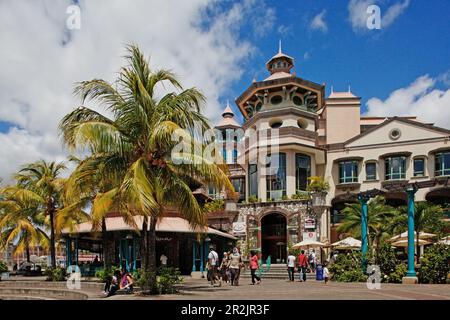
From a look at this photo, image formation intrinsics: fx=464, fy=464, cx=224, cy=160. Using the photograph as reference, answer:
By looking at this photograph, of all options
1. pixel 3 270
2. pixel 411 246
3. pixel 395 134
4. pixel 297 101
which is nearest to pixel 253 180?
pixel 297 101

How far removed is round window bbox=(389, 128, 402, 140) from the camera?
3653 centimetres

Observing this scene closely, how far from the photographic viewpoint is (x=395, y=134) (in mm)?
36750

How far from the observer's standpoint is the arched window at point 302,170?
37.2m

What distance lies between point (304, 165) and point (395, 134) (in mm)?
7518

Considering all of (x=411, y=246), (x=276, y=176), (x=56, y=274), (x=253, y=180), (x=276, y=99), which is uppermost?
(x=276, y=99)

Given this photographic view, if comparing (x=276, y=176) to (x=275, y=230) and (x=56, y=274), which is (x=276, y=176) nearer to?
(x=275, y=230)

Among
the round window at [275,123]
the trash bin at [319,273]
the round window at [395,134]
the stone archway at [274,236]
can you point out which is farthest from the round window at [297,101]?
the trash bin at [319,273]

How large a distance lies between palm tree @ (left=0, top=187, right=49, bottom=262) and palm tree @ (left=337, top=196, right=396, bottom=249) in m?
18.2

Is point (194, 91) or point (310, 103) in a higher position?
point (310, 103)

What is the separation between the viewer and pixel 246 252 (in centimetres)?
3509

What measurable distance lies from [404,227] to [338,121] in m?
16.8

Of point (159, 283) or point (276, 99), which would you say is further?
point (276, 99)

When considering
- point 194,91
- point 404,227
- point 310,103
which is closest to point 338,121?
point 310,103

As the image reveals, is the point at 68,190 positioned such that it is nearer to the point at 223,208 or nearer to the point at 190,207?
the point at 190,207
